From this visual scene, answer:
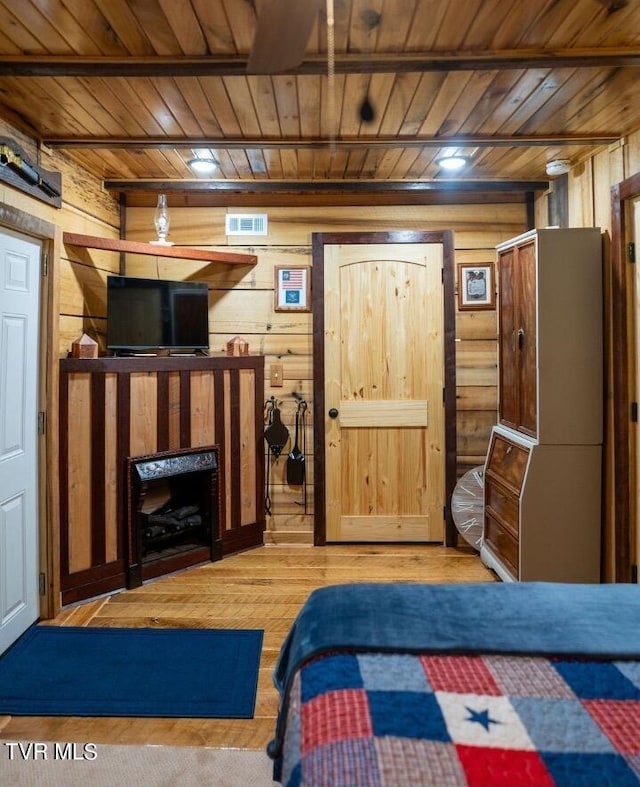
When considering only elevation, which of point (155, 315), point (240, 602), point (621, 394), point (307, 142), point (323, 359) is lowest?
point (240, 602)

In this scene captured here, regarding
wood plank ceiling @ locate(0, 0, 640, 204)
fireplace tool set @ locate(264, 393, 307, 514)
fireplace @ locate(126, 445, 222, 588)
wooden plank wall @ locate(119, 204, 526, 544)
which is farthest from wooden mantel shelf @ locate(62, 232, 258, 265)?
fireplace @ locate(126, 445, 222, 588)

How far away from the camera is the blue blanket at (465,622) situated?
4.23 feet

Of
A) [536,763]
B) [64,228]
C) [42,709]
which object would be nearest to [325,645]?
[536,763]

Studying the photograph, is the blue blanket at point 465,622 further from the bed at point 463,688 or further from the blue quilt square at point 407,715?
the blue quilt square at point 407,715

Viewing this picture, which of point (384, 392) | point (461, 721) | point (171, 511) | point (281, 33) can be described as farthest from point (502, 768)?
point (384, 392)

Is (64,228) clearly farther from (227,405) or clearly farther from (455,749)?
Result: (455,749)

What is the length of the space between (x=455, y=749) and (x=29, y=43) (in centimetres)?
258

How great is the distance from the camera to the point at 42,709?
2.16 metres

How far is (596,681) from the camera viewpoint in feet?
3.84

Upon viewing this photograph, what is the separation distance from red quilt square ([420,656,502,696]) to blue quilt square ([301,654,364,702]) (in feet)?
0.53

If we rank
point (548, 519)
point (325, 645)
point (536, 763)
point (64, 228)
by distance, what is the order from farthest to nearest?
point (64, 228)
point (548, 519)
point (325, 645)
point (536, 763)

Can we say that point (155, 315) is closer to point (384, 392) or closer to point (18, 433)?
point (18, 433)

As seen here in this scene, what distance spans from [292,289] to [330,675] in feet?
10.3

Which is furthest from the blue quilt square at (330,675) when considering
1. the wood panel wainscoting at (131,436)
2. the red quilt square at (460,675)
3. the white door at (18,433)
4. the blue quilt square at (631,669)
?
the wood panel wainscoting at (131,436)
